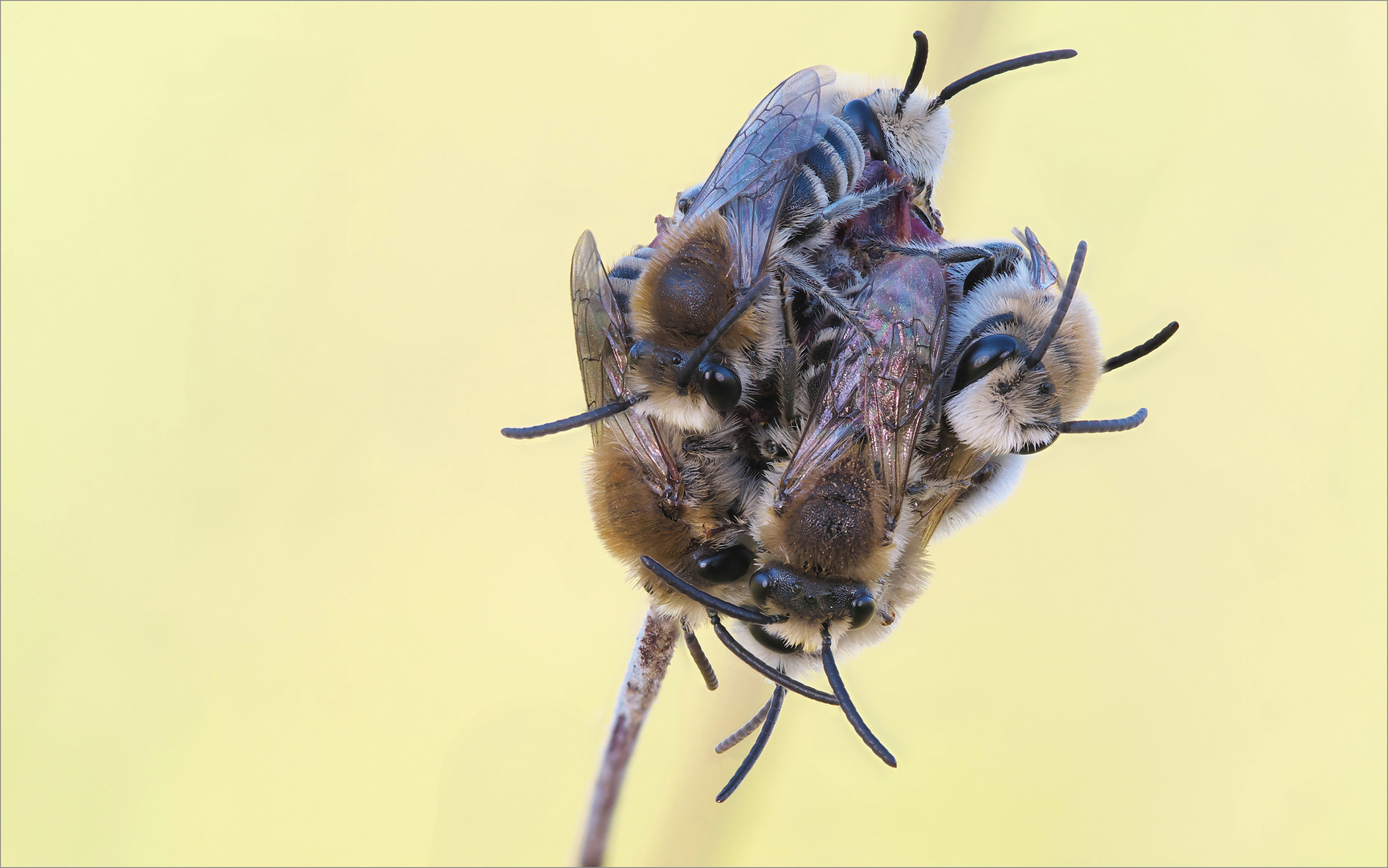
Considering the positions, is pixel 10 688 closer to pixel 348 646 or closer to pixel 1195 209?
pixel 348 646

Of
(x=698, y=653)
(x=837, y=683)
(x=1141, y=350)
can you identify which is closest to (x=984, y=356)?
(x=1141, y=350)

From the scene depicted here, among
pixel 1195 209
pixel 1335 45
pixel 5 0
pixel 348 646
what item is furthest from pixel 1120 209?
pixel 5 0

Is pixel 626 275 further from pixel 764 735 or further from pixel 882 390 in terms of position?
pixel 764 735

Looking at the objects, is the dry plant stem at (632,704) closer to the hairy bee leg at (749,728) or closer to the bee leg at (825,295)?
the hairy bee leg at (749,728)

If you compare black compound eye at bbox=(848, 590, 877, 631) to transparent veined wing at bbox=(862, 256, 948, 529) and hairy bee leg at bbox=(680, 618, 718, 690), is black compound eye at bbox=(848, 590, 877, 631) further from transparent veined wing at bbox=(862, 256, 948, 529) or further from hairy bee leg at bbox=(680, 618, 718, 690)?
hairy bee leg at bbox=(680, 618, 718, 690)

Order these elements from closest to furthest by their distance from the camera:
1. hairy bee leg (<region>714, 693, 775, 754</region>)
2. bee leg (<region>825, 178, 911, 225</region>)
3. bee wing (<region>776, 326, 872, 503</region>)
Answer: bee wing (<region>776, 326, 872, 503</region>), bee leg (<region>825, 178, 911, 225</region>), hairy bee leg (<region>714, 693, 775, 754</region>)

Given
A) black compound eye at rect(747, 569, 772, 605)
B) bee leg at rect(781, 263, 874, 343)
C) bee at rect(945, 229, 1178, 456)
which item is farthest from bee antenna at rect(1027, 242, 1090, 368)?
black compound eye at rect(747, 569, 772, 605)

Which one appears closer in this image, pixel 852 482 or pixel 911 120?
pixel 852 482
